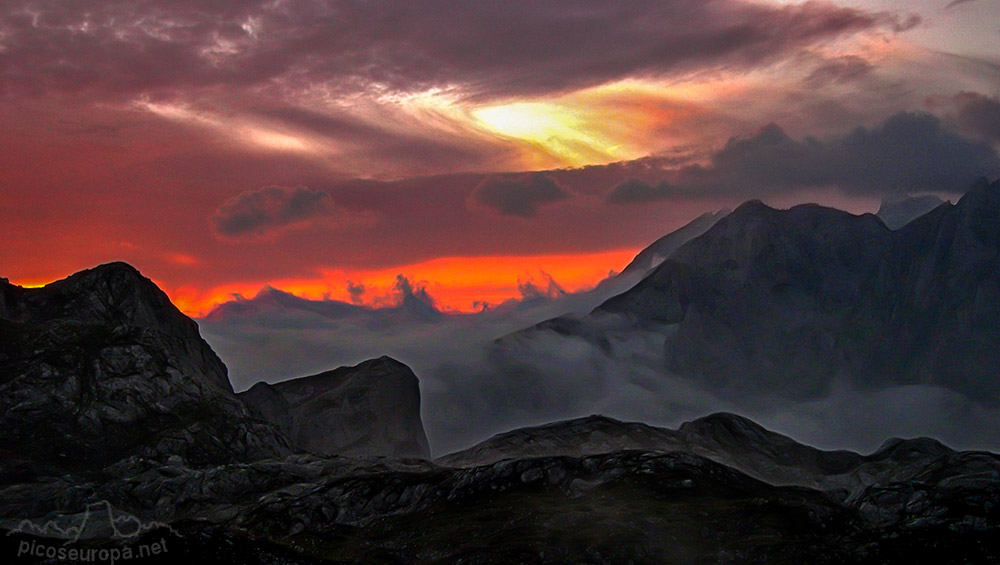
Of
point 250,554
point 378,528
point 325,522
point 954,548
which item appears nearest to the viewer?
point 250,554

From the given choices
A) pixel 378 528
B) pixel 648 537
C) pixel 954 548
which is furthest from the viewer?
pixel 378 528

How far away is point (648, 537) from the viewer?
15825 cm

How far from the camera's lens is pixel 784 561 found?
142000 millimetres

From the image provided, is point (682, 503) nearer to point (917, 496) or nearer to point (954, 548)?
point (917, 496)

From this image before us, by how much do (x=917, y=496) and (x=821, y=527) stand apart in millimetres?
20600

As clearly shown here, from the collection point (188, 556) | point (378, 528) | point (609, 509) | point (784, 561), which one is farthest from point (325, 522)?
point (784, 561)

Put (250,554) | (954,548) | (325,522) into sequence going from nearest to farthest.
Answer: (250,554)
(954,548)
(325,522)

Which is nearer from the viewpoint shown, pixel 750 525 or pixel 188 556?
pixel 188 556

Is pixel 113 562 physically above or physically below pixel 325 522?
above

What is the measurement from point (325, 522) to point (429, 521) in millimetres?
30342

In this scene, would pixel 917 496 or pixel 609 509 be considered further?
pixel 609 509

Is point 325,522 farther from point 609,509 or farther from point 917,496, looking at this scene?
point 917,496

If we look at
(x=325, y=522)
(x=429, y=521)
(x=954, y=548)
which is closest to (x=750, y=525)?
(x=954, y=548)

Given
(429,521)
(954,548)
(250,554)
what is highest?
(250,554)
